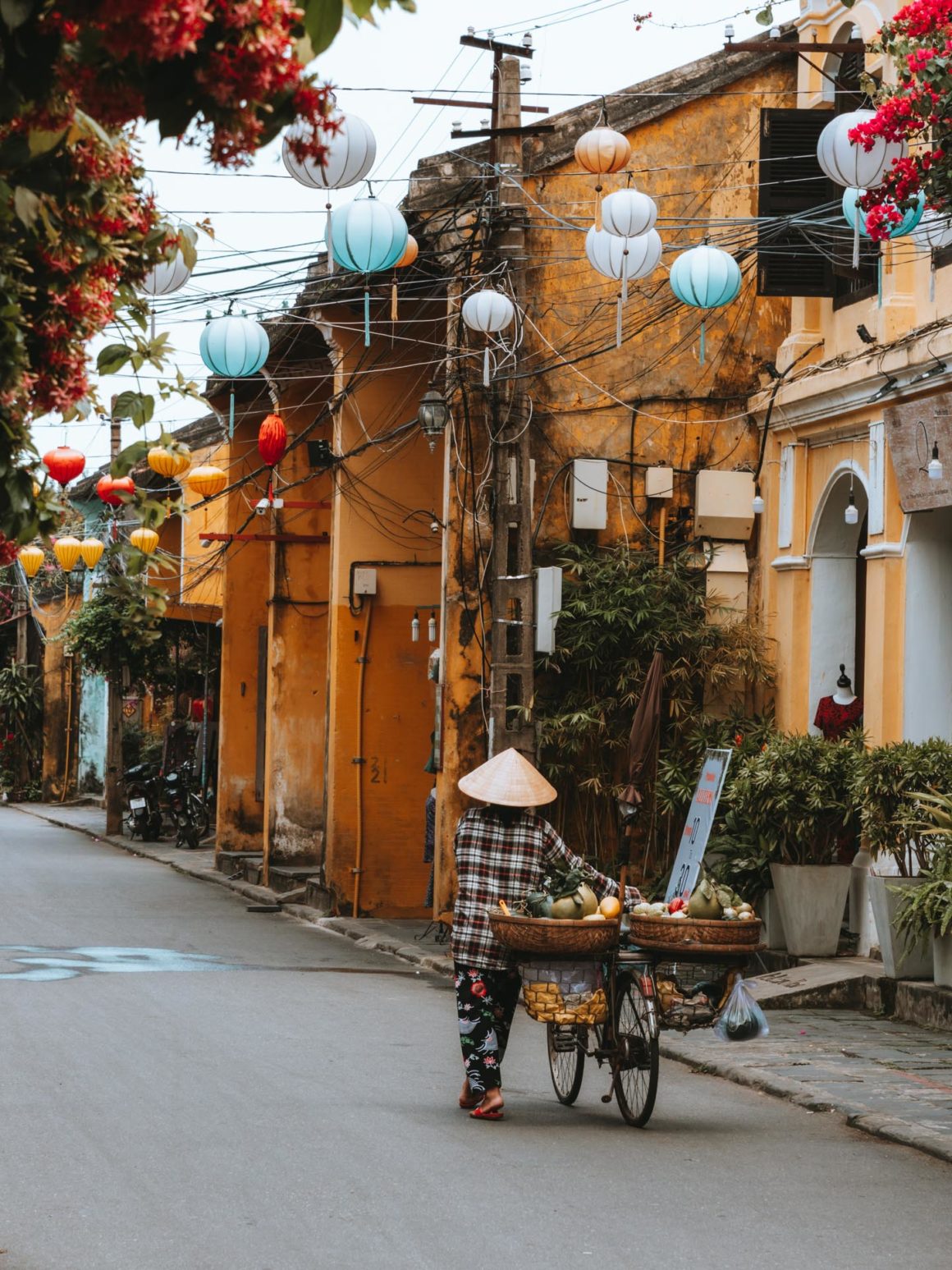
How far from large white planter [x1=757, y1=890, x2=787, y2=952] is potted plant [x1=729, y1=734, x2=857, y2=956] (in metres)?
0.18

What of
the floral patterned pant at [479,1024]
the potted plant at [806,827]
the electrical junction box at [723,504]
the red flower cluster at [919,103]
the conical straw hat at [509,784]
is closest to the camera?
the red flower cluster at [919,103]

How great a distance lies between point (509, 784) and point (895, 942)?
5.05 m

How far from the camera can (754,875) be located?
15.1m

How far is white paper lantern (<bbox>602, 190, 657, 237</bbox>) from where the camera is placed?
1277 centimetres

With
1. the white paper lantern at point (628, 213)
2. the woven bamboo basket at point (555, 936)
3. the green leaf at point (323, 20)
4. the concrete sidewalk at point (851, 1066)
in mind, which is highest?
the white paper lantern at point (628, 213)

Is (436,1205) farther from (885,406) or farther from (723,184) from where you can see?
(723,184)

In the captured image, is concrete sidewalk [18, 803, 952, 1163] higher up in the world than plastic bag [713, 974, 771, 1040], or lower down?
lower down

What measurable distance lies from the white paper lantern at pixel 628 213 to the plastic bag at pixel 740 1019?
6068mm

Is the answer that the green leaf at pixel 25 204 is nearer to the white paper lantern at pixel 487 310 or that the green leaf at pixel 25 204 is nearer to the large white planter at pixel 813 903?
the large white planter at pixel 813 903

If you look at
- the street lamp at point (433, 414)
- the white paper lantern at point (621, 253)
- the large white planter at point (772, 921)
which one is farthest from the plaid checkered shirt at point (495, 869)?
the street lamp at point (433, 414)

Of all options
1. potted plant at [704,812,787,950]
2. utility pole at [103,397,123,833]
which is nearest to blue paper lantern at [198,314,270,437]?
potted plant at [704,812,787,950]

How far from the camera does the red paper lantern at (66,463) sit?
620 inches

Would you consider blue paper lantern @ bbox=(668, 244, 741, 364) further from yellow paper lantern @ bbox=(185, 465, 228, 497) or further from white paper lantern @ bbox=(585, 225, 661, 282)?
yellow paper lantern @ bbox=(185, 465, 228, 497)

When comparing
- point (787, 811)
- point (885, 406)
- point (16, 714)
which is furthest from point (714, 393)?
point (16, 714)
